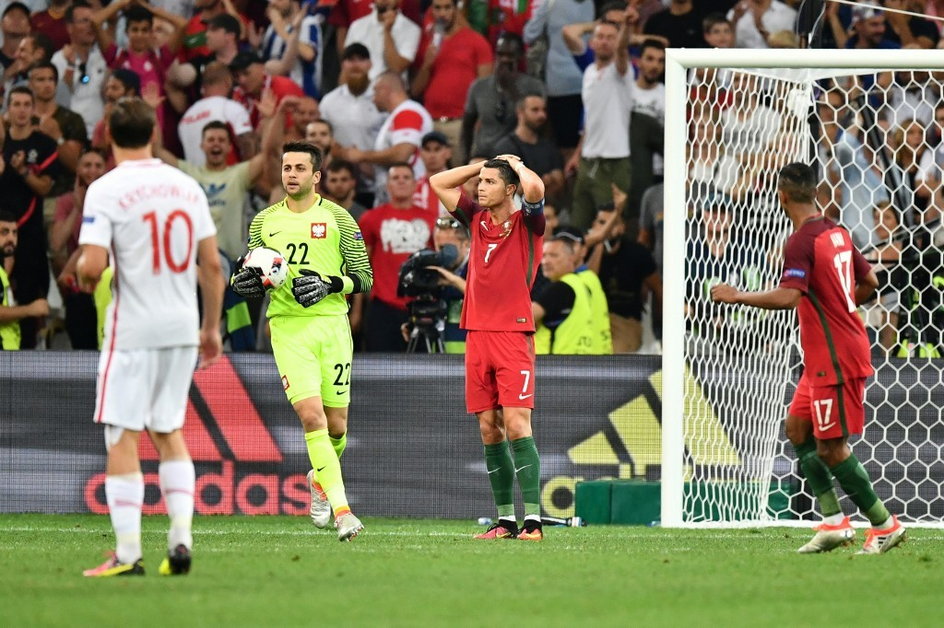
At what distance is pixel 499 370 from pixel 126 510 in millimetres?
3599

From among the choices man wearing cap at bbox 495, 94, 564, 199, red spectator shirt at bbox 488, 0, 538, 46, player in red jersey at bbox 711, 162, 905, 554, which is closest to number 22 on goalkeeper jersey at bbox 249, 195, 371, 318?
player in red jersey at bbox 711, 162, 905, 554

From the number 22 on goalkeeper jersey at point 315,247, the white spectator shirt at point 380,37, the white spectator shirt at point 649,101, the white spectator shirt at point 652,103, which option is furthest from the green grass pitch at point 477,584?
the white spectator shirt at point 380,37

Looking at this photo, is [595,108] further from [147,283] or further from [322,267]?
[147,283]

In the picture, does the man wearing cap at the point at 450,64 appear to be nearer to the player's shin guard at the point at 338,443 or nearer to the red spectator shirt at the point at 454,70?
the red spectator shirt at the point at 454,70

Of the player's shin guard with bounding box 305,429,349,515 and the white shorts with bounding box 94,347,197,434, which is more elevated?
the white shorts with bounding box 94,347,197,434

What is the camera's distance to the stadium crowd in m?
14.4

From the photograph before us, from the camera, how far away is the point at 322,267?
1063cm

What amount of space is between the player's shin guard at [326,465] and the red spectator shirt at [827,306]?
3.10 metres

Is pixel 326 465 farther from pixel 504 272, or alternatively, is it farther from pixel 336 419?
pixel 504 272

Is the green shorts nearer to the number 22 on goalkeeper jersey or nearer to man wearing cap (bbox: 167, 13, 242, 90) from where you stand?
the number 22 on goalkeeper jersey

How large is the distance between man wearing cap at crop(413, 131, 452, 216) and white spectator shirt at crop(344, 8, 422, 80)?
116cm

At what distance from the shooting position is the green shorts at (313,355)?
10453 mm

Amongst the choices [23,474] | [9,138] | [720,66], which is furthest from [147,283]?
[9,138]

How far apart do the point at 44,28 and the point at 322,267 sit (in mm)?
7939
